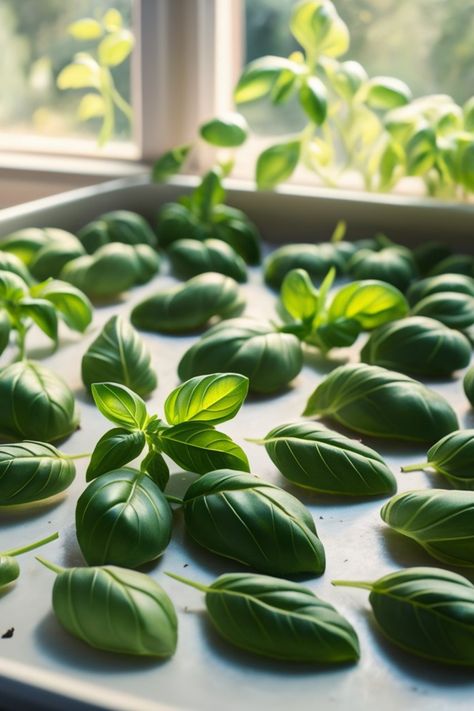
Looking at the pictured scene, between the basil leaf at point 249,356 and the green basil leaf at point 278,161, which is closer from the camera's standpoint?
the basil leaf at point 249,356

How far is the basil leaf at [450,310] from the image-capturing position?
32.6 inches

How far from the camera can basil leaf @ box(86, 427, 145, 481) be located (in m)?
0.56

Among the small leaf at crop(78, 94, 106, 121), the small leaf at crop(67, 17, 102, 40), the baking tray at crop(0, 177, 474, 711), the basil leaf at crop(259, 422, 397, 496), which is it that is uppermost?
the small leaf at crop(67, 17, 102, 40)

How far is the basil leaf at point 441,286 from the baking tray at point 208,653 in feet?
0.87

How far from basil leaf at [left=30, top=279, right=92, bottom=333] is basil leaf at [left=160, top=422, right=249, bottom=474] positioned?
0.28 meters

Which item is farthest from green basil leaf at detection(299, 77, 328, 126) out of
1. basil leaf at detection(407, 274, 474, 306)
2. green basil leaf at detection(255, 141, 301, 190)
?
basil leaf at detection(407, 274, 474, 306)

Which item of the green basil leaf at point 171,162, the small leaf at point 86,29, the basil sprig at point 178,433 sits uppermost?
the small leaf at point 86,29

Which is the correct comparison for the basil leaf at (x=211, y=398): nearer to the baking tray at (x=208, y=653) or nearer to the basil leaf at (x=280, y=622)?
the baking tray at (x=208, y=653)

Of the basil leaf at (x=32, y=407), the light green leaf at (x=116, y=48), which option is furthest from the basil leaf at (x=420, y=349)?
the light green leaf at (x=116, y=48)

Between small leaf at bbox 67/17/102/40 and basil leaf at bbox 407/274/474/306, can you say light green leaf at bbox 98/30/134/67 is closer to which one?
small leaf at bbox 67/17/102/40

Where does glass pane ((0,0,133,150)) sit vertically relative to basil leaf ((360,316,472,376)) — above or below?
above

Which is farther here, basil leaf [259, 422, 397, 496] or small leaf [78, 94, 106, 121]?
small leaf [78, 94, 106, 121]

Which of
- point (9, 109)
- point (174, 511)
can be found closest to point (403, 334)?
point (174, 511)

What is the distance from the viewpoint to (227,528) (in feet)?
1.64
